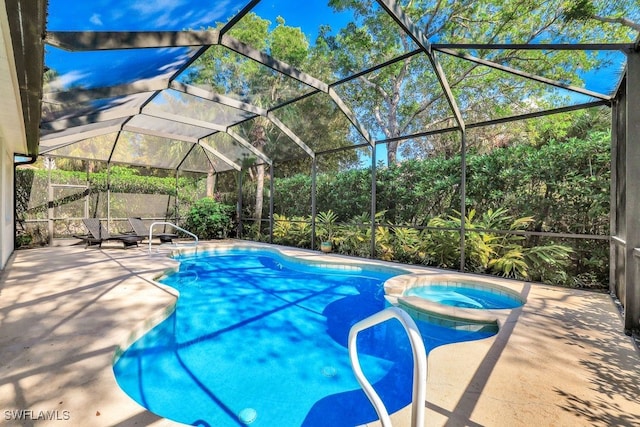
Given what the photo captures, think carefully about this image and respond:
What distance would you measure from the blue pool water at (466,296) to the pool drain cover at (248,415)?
3.62 meters

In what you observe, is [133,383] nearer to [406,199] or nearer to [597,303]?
[597,303]

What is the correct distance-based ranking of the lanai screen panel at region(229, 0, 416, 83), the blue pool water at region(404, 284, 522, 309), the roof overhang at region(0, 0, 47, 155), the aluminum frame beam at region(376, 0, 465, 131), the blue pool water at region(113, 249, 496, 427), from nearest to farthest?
the roof overhang at region(0, 0, 47, 155), the blue pool water at region(113, 249, 496, 427), the aluminum frame beam at region(376, 0, 465, 131), the blue pool water at region(404, 284, 522, 309), the lanai screen panel at region(229, 0, 416, 83)

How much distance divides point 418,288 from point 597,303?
105 inches

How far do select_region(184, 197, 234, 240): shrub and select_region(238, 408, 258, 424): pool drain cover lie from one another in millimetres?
10936

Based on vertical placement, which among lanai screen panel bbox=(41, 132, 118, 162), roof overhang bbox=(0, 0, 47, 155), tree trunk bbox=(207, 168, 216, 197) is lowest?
roof overhang bbox=(0, 0, 47, 155)

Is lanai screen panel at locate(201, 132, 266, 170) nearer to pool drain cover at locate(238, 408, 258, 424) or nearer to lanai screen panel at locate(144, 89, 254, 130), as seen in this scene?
lanai screen panel at locate(144, 89, 254, 130)

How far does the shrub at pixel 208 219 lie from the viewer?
42.0 ft

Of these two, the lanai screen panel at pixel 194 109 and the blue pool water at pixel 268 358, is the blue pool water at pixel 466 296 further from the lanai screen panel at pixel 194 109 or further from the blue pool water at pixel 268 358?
the lanai screen panel at pixel 194 109

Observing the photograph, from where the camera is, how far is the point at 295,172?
13.4 meters

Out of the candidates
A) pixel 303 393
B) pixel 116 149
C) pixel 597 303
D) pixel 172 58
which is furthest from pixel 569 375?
pixel 116 149

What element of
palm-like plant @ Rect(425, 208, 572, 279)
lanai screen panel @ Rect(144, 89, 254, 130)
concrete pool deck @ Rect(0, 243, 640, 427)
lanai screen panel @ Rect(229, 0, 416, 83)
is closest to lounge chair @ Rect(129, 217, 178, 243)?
lanai screen panel @ Rect(144, 89, 254, 130)

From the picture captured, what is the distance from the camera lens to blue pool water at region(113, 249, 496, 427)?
8.90ft

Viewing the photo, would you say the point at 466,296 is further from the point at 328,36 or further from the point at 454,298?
the point at 328,36

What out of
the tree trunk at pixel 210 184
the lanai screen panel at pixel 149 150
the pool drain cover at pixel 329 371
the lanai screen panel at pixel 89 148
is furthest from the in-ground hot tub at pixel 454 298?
the tree trunk at pixel 210 184
